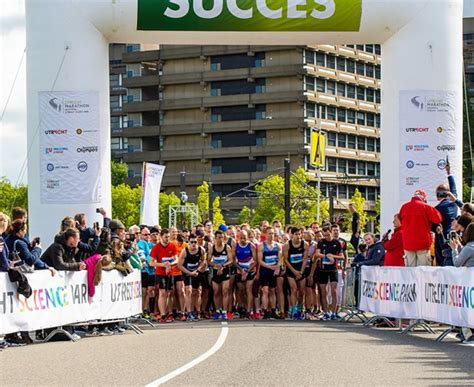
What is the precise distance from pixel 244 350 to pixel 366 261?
881cm

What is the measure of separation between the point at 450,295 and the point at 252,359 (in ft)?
15.9

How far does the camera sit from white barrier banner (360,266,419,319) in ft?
62.4

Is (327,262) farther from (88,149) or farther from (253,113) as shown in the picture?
(253,113)

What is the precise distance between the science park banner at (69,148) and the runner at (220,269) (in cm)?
270

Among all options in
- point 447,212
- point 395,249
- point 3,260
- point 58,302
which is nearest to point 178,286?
point 395,249

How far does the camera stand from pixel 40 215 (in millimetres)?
23281

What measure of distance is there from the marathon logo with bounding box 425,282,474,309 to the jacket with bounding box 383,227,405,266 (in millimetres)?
2955

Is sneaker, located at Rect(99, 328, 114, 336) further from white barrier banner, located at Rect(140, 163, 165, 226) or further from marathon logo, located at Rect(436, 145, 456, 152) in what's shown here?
white barrier banner, located at Rect(140, 163, 165, 226)

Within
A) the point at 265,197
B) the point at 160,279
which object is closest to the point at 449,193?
the point at 160,279

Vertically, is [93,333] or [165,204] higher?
[165,204]

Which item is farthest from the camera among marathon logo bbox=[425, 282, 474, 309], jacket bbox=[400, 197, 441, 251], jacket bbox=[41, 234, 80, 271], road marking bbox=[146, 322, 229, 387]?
jacket bbox=[400, 197, 441, 251]

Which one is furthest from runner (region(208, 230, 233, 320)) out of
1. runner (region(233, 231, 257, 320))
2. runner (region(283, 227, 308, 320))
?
runner (region(283, 227, 308, 320))

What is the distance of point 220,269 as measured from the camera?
24.1 meters

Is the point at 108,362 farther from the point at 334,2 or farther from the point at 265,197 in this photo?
the point at 265,197
